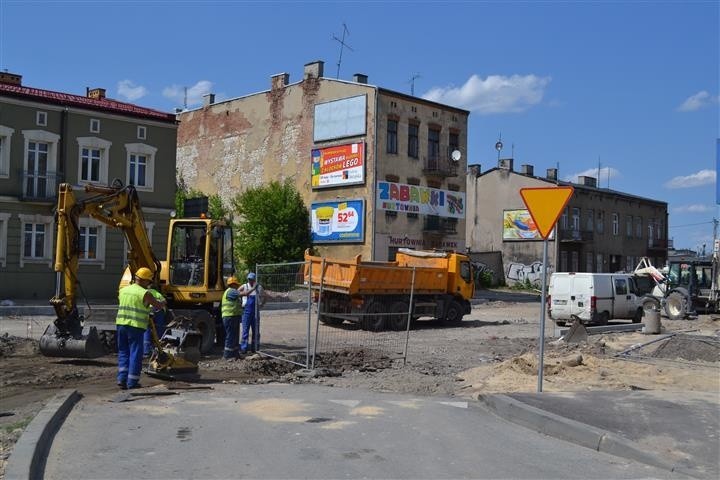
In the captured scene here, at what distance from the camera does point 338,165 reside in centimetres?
4325

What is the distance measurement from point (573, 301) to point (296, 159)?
23.5 metres

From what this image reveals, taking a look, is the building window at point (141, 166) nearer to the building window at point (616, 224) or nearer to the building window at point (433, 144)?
the building window at point (433, 144)

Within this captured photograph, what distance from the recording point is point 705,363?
46.1 ft

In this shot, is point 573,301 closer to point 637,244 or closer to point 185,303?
point 185,303

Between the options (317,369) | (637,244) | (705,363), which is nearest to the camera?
→ (317,369)

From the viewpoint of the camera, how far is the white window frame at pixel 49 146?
3122 cm

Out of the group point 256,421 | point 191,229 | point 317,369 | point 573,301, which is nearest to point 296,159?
point 573,301

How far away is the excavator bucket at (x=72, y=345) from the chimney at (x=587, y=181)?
6141 cm

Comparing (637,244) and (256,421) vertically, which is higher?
(637,244)

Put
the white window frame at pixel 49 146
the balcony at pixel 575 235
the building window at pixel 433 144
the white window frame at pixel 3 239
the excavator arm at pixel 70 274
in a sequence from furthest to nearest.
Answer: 1. the balcony at pixel 575 235
2. the building window at pixel 433 144
3. the white window frame at pixel 49 146
4. the white window frame at pixel 3 239
5. the excavator arm at pixel 70 274

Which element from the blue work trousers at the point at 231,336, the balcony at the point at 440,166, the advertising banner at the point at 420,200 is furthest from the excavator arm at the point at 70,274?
the balcony at the point at 440,166

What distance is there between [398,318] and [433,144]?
27019 mm

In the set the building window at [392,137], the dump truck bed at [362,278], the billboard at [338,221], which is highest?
the building window at [392,137]

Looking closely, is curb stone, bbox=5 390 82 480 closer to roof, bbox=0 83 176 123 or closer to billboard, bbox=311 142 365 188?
roof, bbox=0 83 176 123
